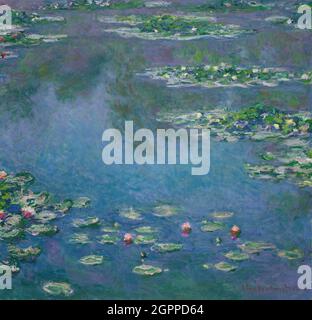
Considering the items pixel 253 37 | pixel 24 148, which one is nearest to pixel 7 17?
pixel 24 148

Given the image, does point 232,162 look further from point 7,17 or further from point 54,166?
point 7,17

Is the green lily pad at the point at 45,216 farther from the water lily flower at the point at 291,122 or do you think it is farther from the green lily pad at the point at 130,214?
the water lily flower at the point at 291,122

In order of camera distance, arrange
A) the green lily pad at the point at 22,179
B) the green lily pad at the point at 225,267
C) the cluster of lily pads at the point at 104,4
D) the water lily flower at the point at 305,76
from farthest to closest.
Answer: the cluster of lily pads at the point at 104,4 < the water lily flower at the point at 305,76 < the green lily pad at the point at 22,179 < the green lily pad at the point at 225,267

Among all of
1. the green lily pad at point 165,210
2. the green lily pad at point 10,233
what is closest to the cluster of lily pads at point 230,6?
the green lily pad at point 165,210

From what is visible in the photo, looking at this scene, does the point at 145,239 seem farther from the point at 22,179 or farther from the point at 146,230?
the point at 22,179

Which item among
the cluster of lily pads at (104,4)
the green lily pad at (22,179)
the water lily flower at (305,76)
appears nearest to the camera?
the green lily pad at (22,179)
